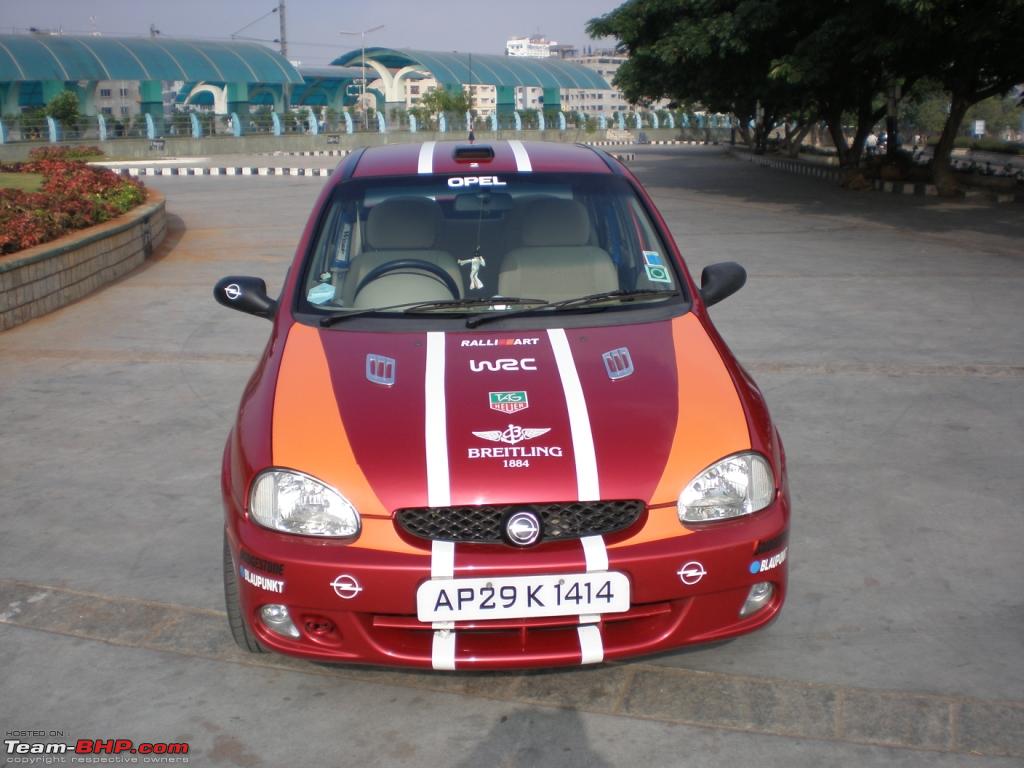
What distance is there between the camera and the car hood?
3.26m

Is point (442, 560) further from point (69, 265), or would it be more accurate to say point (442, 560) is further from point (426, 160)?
point (69, 265)

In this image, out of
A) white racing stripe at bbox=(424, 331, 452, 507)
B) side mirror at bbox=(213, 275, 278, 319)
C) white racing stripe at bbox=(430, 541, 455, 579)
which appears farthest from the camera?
side mirror at bbox=(213, 275, 278, 319)

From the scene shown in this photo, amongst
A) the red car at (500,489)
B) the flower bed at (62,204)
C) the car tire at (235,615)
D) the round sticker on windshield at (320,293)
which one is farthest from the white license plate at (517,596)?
the flower bed at (62,204)

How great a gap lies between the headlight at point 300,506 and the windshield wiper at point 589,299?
1073 mm

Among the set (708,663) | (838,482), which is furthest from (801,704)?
(838,482)

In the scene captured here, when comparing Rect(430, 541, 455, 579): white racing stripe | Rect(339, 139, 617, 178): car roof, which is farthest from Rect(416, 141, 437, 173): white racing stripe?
Rect(430, 541, 455, 579): white racing stripe

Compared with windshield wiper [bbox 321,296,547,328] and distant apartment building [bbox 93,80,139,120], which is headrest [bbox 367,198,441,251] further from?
distant apartment building [bbox 93,80,139,120]

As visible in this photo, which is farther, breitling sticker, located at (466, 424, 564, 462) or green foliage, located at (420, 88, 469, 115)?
green foliage, located at (420, 88, 469, 115)

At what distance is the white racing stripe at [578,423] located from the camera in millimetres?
3232

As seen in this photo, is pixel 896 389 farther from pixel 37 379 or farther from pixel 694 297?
pixel 37 379

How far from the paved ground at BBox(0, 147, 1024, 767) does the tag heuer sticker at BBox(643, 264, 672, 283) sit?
1211mm

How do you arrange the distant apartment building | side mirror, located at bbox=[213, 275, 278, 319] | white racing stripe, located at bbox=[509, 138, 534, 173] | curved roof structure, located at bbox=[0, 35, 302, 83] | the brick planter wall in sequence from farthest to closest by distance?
the distant apartment building → curved roof structure, located at bbox=[0, 35, 302, 83] → the brick planter wall → white racing stripe, located at bbox=[509, 138, 534, 173] → side mirror, located at bbox=[213, 275, 278, 319]

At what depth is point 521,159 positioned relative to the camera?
4.99m

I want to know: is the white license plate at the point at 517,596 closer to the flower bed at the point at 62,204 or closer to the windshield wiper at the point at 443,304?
the windshield wiper at the point at 443,304
